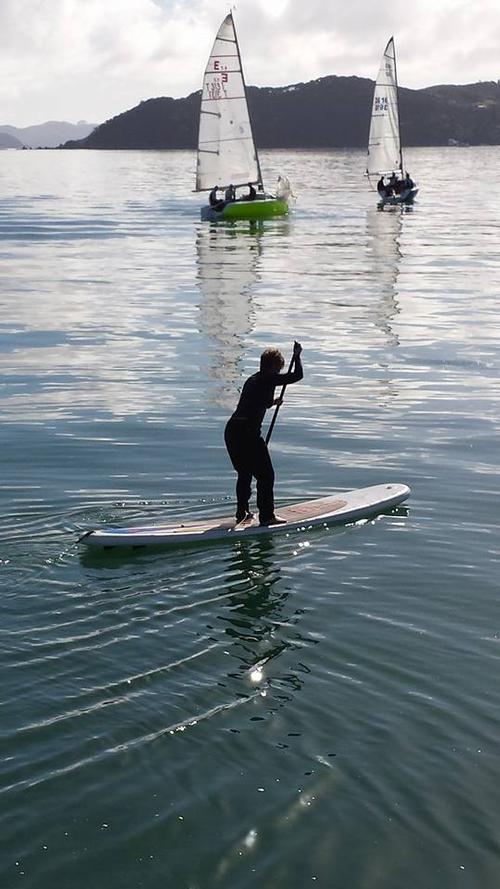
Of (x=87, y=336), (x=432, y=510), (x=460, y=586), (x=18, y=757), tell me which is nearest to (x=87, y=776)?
(x=18, y=757)

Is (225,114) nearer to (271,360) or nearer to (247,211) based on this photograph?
(247,211)

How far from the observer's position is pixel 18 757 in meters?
7.86

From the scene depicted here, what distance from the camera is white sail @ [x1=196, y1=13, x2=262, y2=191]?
61.1 m

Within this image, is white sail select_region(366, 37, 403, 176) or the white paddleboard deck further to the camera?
white sail select_region(366, 37, 403, 176)

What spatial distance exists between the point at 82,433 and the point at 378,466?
4.45m

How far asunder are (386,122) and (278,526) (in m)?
66.6

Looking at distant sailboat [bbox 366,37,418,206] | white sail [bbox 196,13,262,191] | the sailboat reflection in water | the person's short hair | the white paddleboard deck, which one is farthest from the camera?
distant sailboat [bbox 366,37,418,206]

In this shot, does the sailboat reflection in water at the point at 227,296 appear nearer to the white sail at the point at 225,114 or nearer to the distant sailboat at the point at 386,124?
the white sail at the point at 225,114

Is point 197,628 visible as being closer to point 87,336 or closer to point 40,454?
point 40,454

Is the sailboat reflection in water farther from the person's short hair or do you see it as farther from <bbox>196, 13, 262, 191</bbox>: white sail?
the person's short hair

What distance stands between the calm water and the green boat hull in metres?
35.5

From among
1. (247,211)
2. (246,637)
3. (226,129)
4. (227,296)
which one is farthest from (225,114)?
(246,637)

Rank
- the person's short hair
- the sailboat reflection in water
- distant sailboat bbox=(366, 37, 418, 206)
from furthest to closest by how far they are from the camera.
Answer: distant sailboat bbox=(366, 37, 418, 206)
the sailboat reflection in water
the person's short hair

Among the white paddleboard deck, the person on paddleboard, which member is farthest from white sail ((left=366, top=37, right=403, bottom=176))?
the person on paddleboard
